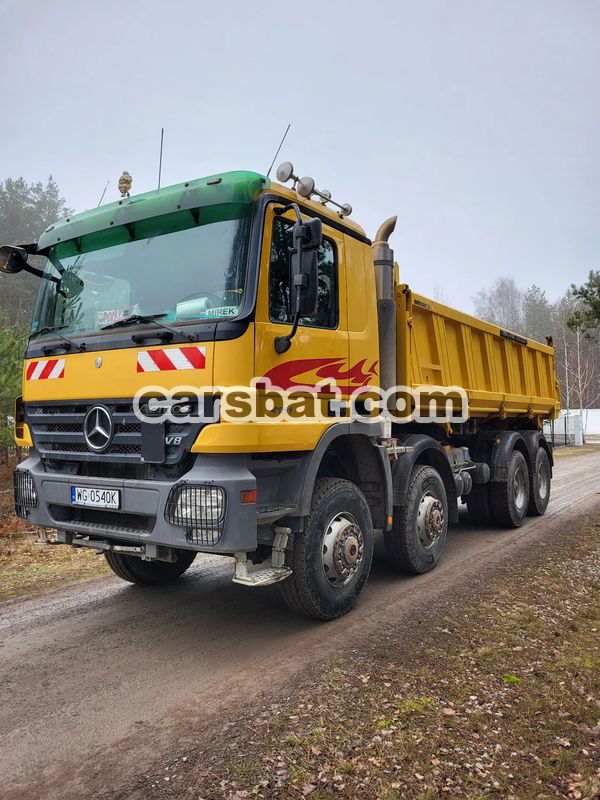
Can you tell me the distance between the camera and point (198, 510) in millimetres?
3465

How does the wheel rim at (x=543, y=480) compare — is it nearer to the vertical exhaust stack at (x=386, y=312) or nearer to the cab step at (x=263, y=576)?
the vertical exhaust stack at (x=386, y=312)

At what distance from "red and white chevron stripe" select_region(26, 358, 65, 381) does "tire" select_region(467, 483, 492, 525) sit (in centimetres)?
552

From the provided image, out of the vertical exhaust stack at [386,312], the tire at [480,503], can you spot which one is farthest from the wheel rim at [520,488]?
the vertical exhaust stack at [386,312]

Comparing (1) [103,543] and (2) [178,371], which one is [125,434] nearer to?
(2) [178,371]

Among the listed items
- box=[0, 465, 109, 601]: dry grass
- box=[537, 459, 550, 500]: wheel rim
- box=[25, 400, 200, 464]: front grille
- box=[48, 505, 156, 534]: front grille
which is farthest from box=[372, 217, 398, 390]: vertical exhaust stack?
box=[537, 459, 550, 500]: wheel rim

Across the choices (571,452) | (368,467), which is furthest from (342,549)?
(571,452)

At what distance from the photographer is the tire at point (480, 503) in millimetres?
7738

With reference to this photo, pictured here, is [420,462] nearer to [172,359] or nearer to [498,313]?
[172,359]

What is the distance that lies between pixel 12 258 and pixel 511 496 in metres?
6.32

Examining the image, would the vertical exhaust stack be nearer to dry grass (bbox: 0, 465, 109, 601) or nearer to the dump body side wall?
the dump body side wall

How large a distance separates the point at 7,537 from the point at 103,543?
5.82 m

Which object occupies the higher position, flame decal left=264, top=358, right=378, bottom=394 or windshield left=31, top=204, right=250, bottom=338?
windshield left=31, top=204, right=250, bottom=338

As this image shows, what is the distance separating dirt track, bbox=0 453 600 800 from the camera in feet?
9.12

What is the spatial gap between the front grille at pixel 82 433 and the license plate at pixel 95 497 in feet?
0.65
